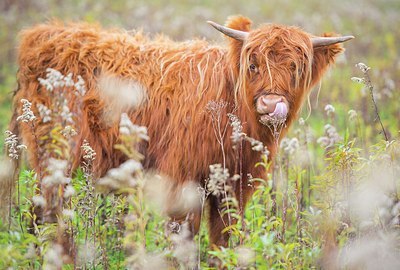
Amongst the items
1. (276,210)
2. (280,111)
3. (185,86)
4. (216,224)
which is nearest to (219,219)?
(216,224)

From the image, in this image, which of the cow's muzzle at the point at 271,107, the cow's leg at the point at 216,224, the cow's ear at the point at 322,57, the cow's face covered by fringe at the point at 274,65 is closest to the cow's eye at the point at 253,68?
the cow's face covered by fringe at the point at 274,65

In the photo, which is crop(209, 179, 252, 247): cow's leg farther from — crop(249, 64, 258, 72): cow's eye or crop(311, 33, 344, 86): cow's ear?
crop(311, 33, 344, 86): cow's ear

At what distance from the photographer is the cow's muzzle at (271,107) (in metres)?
3.71

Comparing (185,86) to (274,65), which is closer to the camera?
(274,65)

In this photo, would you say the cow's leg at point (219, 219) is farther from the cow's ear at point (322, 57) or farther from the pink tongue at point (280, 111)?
the cow's ear at point (322, 57)

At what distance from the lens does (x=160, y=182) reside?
165 inches

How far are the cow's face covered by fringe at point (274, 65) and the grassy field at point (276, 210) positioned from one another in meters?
0.31

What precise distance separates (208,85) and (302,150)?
1052 mm

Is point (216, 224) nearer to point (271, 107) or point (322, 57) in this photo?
point (271, 107)

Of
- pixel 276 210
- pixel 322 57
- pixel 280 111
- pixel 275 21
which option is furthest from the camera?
pixel 275 21

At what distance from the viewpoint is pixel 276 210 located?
409 cm

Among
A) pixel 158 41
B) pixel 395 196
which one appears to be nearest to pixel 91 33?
pixel 158 41

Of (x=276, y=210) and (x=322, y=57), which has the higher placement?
(x=322, y=57)

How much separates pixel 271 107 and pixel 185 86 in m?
0.91
